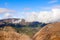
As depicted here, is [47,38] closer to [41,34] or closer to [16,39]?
[41,34]

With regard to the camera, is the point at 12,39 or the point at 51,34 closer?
the point at 51,34

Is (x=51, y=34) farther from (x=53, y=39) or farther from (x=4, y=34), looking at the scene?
(x=4, y=34)

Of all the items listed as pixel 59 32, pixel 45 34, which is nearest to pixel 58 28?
pixel 59 32

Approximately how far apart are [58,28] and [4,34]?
49187 mm

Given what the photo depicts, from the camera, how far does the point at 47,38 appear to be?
60469 millimetres

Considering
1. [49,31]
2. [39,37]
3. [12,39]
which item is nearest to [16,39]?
[12,39]

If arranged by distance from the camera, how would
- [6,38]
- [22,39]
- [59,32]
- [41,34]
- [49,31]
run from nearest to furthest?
[59,32] → [49,31] → [41,34] → [6,38] → [22,39]

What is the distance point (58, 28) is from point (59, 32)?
7.69 ft

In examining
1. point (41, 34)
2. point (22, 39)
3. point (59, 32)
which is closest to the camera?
point (59, 32)

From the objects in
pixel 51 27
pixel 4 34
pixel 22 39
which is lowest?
pixel 22 39

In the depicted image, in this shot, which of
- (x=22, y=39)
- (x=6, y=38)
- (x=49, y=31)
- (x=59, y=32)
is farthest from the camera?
(x=22, y=39)

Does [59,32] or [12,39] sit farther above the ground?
[59,32]

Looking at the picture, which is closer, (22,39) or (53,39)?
(53,39)

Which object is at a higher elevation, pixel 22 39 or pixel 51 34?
pixel 51 34
